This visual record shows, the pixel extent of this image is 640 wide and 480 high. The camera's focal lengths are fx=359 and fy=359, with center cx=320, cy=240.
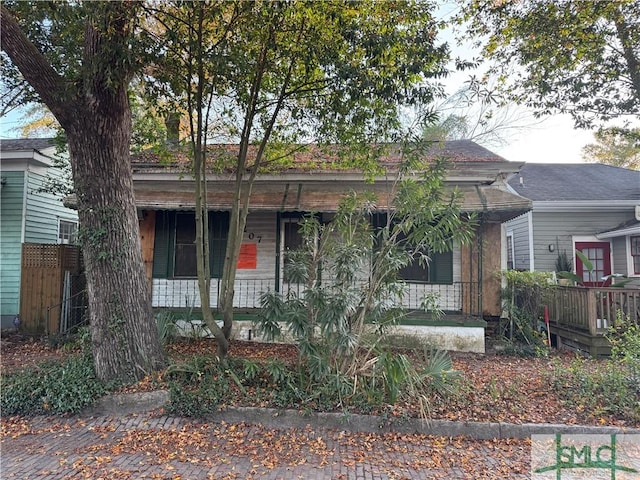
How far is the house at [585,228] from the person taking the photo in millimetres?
11500

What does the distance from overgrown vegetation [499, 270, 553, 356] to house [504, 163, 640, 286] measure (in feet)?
16.1

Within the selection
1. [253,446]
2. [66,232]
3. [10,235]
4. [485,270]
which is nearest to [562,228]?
[485,270]

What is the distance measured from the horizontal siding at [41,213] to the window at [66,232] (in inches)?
9.8

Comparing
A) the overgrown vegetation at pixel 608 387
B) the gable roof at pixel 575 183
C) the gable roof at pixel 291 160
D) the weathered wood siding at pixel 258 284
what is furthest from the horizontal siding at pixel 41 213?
the gable roof at pixel 575 183

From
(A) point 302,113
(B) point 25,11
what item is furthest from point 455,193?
(B) point 25,11

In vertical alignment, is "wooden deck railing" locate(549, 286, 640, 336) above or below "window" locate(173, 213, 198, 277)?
below

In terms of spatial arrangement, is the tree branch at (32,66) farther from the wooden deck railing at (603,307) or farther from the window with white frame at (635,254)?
the window with white frame at (635,254)

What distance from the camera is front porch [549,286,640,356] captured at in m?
6.79

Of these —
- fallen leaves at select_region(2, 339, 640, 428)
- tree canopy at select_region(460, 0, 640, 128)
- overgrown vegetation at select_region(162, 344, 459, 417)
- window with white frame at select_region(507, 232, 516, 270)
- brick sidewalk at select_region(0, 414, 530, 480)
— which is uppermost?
tree canopy at select_region(460, 0, 640, 128)

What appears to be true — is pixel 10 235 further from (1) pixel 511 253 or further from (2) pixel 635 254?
(2) pixel 635 254

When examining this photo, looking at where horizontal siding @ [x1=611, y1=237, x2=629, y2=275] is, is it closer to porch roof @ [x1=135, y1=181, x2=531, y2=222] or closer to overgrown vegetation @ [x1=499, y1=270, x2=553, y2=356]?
overgrown vegetation @ [x1=499, y1=270, x2=553, y2=356]

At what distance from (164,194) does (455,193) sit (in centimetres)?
635

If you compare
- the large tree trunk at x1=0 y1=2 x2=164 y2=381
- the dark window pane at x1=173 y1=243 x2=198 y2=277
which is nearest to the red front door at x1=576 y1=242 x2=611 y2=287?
the dark window pane at x1=173 y1=243 x2=198 y2=277

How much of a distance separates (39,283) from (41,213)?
2.84 metres
